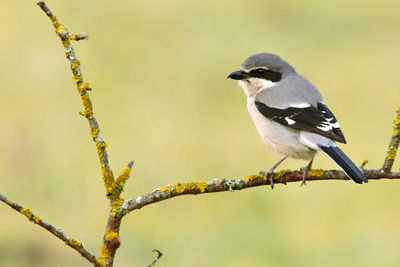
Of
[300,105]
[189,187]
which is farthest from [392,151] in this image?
[300,105]

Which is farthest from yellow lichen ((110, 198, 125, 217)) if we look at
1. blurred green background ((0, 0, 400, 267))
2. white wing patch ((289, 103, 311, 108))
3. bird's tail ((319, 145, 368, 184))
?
blurred green background ((0, 0, 400, 267))

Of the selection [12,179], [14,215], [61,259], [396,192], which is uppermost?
[12,179]

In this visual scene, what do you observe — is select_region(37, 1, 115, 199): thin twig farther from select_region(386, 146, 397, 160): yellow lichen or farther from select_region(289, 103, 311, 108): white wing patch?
select_region(289, 103, 311, 108): white wing patch

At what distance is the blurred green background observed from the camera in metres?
7.29

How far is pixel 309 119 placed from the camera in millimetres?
4656

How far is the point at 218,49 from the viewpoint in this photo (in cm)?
1205

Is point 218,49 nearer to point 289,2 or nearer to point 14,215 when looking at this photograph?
point 289,2

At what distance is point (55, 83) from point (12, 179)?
2.61 metres

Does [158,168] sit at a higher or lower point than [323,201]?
higher

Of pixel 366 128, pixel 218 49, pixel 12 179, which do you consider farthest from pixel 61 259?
pixel 218 49

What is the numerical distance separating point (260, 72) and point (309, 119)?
0.66 metres

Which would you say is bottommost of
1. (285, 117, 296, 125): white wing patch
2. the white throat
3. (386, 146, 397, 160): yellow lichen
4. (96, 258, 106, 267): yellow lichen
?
(386, 146, 397, 160): yellow lichen

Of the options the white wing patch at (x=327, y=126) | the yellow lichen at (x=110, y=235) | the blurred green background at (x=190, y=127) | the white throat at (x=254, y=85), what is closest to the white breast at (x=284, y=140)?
the white wing patch at (x=327, y=126)

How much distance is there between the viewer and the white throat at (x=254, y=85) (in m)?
5.14
